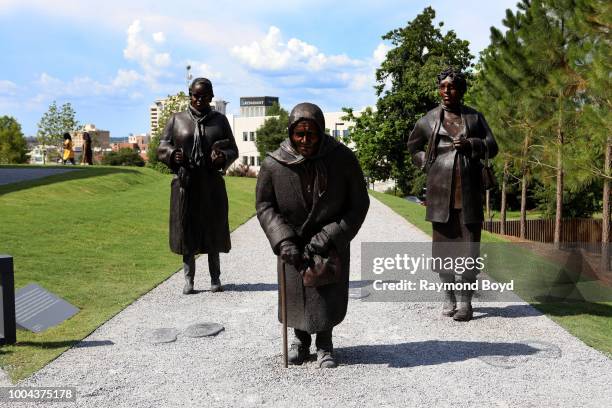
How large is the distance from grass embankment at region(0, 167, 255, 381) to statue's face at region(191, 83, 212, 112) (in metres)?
2.33

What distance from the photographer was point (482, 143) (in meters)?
5.83

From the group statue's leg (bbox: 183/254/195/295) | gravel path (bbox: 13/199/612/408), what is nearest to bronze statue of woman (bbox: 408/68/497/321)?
gravel path (bbox: 13/199/612/408)

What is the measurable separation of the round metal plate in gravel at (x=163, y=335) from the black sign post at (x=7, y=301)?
3.77ft

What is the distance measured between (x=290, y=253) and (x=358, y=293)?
3054 mm

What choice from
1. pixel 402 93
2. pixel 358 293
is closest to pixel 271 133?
pixel 402 93

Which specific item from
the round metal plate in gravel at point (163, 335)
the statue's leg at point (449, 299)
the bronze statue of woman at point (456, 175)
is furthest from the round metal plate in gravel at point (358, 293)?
the round metal plate in gravel at point (163, 335)

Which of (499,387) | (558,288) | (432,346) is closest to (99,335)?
(432,346)

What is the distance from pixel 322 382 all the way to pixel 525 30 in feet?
55.3

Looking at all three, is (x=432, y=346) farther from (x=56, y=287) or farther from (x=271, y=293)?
(x=56, y=287)

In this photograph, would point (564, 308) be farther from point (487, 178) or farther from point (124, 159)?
point (124, 159)

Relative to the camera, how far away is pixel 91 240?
11102mm

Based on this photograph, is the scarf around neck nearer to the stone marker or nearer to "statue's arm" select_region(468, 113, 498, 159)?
the stone marker

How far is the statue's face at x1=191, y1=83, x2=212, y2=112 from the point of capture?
6.80 m

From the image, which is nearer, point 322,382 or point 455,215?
point 322,382
